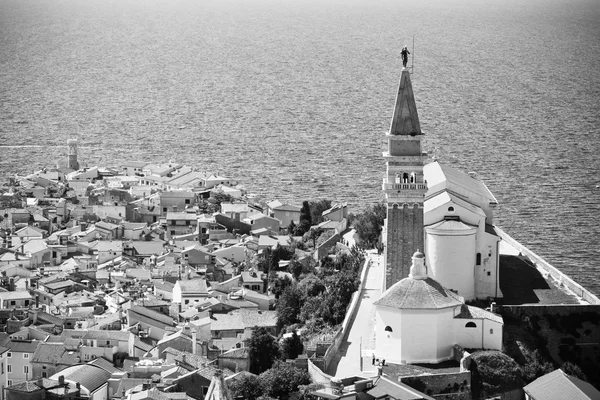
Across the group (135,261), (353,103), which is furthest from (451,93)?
(135,261)

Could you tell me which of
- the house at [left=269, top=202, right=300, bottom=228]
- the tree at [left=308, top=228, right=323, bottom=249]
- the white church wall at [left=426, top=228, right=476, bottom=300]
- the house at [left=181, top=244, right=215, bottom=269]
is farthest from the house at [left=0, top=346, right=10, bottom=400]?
the house at [left=269, top=202, right=300, bottom=228]

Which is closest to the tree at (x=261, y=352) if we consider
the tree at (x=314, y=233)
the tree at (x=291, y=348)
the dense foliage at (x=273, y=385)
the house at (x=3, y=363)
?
the tree at (x=291, y=348)

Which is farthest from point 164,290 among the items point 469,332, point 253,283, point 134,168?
point 134,168

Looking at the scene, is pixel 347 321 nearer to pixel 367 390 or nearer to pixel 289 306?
pixel 289 306

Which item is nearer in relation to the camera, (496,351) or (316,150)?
(496,351)

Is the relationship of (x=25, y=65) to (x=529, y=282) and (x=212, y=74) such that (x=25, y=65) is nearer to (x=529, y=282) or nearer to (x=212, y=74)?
(x=212, y=74)

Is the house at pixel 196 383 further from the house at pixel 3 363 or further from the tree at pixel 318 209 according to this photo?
the tree at pixel 318 209

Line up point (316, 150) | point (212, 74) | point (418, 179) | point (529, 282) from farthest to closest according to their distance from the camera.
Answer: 1. point (212, 74)
2. point (316, 150)
3. point (529, 282)
4. point (418, 179)
